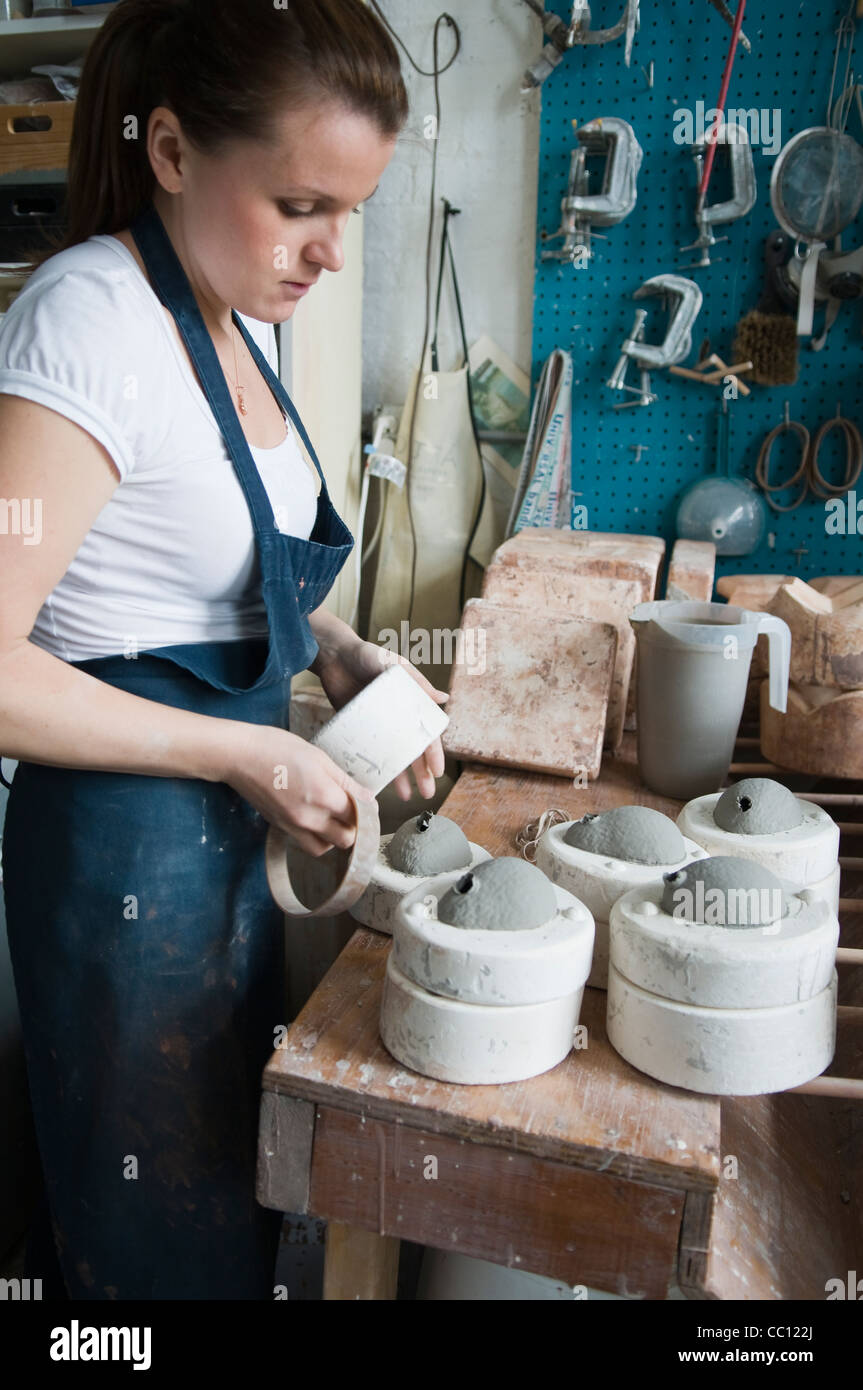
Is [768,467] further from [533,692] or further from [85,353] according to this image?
[85,353]

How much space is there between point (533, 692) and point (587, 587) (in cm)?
26

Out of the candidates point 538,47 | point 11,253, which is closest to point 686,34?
point 538,47

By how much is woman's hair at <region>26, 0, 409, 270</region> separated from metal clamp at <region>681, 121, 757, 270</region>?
50.7 inches

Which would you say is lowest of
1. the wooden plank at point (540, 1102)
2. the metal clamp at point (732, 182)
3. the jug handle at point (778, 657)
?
the wooden plank at point (540, 1102)

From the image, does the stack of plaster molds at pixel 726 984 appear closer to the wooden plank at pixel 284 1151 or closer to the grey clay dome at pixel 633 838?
the grey clay dome at pixel 633 838

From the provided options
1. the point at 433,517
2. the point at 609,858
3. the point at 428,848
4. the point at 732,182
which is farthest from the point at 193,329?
the point at 732,182

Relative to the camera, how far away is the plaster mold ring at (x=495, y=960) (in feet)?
2.84

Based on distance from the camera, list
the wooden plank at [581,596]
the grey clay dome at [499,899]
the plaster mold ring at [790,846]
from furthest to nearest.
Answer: the wooden plank at [581,596]
the plaster mold ring at [790,846]
the grey clay dome at [499,899]

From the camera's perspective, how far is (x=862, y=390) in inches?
81.7

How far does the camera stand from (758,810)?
1.17m

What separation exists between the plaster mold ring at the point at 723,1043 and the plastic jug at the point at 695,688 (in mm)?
616

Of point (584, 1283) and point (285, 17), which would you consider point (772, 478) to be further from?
point (584, 1283)

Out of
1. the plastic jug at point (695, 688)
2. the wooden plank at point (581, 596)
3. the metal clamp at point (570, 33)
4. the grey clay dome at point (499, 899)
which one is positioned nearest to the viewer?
the grey clay dome at point (499, 899)

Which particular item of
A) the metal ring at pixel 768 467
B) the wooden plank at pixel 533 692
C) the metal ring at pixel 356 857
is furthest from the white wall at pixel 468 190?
the metal ring at pixel 356 857
